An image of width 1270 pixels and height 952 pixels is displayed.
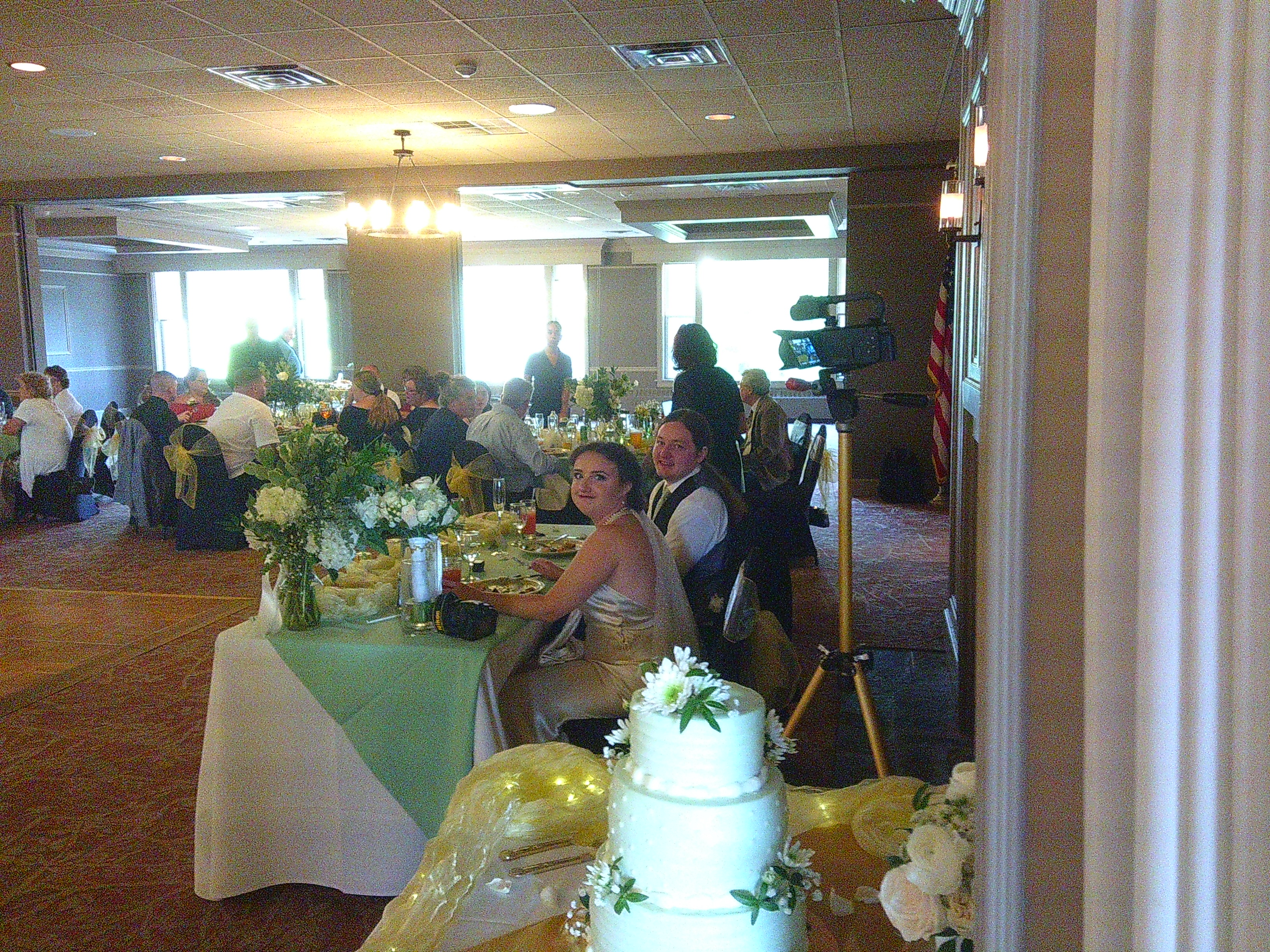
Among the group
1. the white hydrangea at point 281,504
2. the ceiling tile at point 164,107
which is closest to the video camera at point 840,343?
the white hydrangea at point 281,504

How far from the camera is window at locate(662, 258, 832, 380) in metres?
17.3

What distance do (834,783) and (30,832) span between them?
2491 millimetres

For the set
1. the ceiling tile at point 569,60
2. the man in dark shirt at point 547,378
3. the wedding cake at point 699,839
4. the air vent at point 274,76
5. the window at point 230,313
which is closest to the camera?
the wedding cake at point 699,839

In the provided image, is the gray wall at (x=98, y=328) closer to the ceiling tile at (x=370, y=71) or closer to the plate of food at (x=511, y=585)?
the ceiling tile at (x=370, y=71)

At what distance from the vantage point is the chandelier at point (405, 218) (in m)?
8.40

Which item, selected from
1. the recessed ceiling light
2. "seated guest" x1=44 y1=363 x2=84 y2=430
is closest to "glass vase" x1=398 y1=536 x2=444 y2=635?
the recessed ceiling light

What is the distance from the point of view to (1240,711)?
0.57m

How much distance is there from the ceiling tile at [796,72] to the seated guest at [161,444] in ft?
15.5

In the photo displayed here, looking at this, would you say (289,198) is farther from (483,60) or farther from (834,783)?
(834,783)

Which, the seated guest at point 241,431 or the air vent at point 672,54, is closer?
the air vent at point 672,54

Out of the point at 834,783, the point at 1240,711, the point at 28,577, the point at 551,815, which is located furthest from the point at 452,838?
the point at 28,577

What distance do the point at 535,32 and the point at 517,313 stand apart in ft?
43.9

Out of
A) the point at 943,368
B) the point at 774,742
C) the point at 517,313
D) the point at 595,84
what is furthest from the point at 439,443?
the point at 517,313

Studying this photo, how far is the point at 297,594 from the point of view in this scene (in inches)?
108
